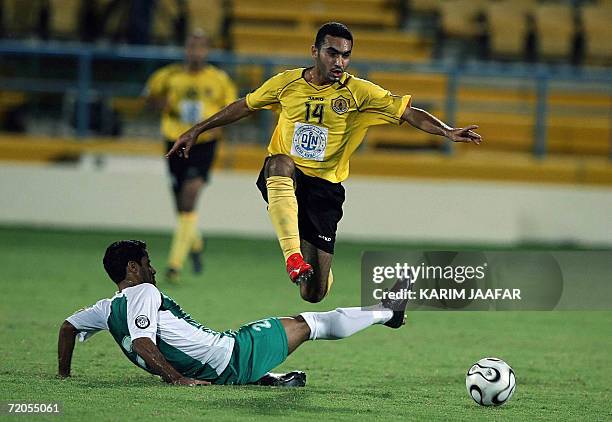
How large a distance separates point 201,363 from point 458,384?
1.63 metres

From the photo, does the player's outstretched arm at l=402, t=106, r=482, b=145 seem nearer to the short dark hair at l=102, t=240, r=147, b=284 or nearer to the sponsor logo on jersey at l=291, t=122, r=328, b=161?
the sponsor logo on jersey at l=291, t=122, r=328, b=161

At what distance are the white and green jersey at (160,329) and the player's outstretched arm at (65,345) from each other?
0.15 ft

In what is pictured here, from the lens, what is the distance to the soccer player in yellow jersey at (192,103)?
12414 millimetres

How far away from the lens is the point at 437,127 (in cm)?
757

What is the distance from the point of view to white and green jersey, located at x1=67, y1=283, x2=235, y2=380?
6.80m

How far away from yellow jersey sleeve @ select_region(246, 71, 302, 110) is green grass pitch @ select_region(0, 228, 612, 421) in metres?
1.68

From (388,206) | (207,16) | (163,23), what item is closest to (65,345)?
(388,206)

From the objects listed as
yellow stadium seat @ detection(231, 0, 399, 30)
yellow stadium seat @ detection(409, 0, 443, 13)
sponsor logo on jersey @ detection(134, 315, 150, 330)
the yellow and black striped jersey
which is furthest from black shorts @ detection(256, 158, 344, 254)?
yellow stadium seat @ detection(409, 0, 443, 13)

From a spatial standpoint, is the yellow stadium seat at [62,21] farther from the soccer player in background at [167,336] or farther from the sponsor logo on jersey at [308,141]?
the soccer player in background at [167,336]

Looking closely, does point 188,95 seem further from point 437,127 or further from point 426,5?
point 426,5

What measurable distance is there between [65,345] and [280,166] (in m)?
1.66

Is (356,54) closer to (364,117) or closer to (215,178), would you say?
(215,178)

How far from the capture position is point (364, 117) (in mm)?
7965

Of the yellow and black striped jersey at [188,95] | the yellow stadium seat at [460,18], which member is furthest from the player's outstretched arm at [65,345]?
the yellow stadium seat at [460,18]
